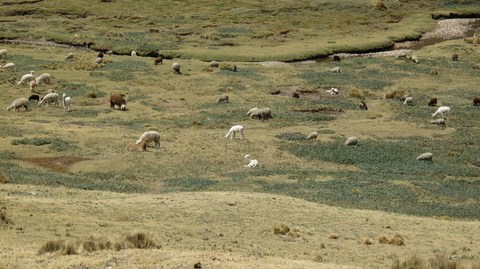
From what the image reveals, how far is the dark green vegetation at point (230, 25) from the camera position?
3481 inches

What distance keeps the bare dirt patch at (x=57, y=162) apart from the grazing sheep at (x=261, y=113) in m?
16.9

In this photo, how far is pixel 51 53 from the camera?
7869cm

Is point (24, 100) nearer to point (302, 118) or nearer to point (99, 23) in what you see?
point (302, 118)

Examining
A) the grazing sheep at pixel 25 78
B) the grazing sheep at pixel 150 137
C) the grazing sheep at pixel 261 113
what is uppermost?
the grazing sheep at pixel 150 137

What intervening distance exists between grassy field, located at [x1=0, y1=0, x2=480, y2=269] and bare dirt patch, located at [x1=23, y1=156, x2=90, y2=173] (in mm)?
113

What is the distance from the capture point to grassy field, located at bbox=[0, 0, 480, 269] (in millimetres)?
21422

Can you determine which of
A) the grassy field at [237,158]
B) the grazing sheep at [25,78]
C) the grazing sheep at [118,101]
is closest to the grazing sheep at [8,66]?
the grassy field at [237,158]

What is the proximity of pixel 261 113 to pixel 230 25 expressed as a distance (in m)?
53.7

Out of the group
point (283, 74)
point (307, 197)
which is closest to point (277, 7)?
point (283, 74)

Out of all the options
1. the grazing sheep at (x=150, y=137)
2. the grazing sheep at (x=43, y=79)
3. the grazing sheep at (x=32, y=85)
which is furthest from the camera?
the grazing sheep at (x=43, y=79)

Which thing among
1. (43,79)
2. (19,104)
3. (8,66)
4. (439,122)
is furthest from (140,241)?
(8,66)

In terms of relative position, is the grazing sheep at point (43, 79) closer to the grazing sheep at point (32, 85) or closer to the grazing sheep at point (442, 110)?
the grazing sheep at point (32, 85)

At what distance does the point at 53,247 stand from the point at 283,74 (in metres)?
54.5

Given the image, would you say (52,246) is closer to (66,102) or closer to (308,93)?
(66,102)
